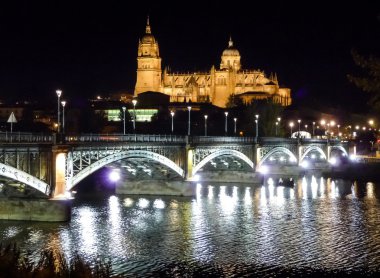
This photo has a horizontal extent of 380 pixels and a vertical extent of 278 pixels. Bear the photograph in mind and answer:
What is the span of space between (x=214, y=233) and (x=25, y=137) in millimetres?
12807

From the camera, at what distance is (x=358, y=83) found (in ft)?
75.3

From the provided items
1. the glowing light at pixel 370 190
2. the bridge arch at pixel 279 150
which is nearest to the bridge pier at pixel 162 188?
the glowing light at pixel 370 190

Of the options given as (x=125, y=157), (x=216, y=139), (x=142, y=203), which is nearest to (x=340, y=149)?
(x=216, y=139)

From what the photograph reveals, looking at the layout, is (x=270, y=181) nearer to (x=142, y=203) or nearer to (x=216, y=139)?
(x=216, y=139)

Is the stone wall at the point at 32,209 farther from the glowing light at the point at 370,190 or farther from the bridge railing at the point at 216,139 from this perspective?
the glowing light at the point at 370,190

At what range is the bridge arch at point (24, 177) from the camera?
4056 cm

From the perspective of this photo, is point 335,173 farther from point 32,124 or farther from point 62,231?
point 62,231

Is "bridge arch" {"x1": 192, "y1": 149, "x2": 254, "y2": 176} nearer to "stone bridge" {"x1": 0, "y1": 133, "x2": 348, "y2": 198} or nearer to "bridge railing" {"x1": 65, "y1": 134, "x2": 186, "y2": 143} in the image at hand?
"stone bridge" {"x1": 0, "y1": 133, "x2": 348, "y2": 198}

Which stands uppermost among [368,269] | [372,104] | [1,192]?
[372,104]

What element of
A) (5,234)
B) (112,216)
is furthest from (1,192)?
(112,216)

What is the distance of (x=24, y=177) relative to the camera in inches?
1661

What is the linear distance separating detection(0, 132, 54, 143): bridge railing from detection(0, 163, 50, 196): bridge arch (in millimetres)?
1926

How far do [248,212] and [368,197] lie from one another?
1936cm

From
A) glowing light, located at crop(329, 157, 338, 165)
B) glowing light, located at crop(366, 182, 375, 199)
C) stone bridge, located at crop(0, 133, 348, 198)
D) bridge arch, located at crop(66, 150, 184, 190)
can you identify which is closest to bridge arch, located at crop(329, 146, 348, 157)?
glowing light, located at crop(329, 157, 338, 165)
